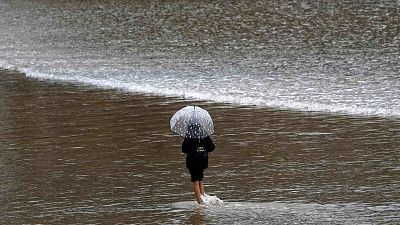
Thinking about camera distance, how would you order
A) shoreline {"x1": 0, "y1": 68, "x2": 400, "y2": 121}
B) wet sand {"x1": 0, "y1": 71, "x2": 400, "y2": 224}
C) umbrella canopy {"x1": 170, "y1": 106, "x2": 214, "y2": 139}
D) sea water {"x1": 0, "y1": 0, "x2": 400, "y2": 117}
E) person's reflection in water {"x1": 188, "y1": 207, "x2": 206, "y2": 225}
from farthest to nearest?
sea water {"x1": 0, "y1": 0, "x2": 400, "y2": 117}, shoreline {"x1": 0, "y1": 68, "x2": 400, "y2": 121}, umbrella canopy {"x1": 170, "y1": 106, "x2": 214, "y2": 139}, wet sand {"x1": 0, "y1": 71, "x2": 400, "y2": 224}, person's reflection in water {"x1": 188, "y1": 207, "x2": 206, "y2": 225}

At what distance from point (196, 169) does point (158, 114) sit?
570 cm

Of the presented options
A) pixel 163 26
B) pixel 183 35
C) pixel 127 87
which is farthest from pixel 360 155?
pixel 163 26

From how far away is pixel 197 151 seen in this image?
10008 millimetres

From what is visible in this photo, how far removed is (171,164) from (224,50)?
12005 mm

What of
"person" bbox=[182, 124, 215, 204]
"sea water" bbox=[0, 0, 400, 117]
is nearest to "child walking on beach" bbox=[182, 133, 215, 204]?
"person" bbox=[182, 124, 215, 204]

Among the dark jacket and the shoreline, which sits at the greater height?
the shoreline

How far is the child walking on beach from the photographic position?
9922 millimetres

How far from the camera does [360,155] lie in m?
12.0

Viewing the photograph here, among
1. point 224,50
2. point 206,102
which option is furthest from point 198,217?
point 224,50

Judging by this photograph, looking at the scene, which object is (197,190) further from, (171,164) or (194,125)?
(171,164)

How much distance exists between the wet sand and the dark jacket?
0.48m

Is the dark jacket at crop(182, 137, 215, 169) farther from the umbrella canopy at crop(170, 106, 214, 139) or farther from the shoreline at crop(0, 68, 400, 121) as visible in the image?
the shoreline at crop(0, 68, 400, 121)

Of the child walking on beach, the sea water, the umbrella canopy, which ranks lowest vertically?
the child walking on beach

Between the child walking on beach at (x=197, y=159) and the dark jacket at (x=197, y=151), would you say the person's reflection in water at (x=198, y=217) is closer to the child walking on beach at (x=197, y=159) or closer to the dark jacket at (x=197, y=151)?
the child walking on beach at (x=197, y=159)
